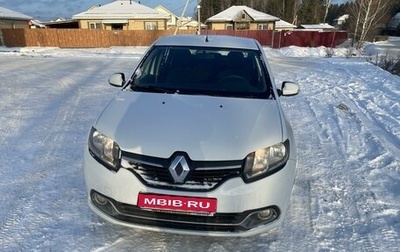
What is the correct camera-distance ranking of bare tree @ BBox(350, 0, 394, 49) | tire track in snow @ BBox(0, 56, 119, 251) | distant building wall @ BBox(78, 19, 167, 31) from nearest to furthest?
tire track in snow @ BBox(0, 56, 119, 251), bare tree @ BBox(350, 0, 394, 49), distant building wall @ BBox(78, 19, 167, 31)

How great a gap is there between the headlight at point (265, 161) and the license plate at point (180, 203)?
0.33 m

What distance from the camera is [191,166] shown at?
2.34 metres

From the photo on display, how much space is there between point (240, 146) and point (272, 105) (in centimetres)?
87

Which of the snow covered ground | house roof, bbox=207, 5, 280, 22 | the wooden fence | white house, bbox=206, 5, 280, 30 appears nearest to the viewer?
the snow covered ground

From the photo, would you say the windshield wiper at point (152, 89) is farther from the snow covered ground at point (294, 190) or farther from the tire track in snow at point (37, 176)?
the tire track in snow at point (37, 176)

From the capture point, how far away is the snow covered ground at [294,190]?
2.73 metres

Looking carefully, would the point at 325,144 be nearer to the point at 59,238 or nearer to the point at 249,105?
the point at 249,105

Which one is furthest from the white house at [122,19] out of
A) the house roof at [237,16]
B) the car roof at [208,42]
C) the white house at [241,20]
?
the car roof at [208,42]

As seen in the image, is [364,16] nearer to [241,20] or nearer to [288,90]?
[241,20]

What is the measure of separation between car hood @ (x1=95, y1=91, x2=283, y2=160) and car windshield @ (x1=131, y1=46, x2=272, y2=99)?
235 mm

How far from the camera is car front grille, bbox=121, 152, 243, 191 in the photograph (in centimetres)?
235

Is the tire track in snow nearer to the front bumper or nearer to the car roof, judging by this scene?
the front bumper

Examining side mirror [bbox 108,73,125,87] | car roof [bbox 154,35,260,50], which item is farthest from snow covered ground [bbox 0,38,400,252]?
car roof [bbox 154,35,260,50]

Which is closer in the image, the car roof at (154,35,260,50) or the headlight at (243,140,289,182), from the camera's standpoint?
the headlight at (243,140,289,182)
